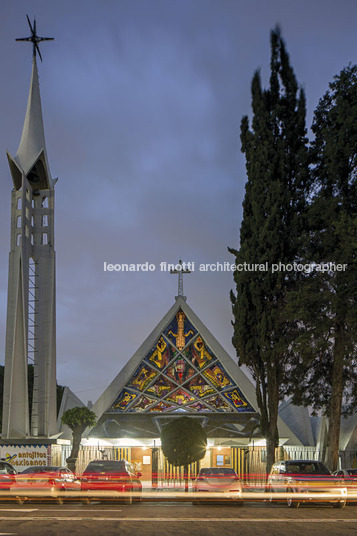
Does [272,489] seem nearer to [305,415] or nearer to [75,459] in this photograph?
[75,459]

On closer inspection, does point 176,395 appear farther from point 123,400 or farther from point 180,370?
point 123,400

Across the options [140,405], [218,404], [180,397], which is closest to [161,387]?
[180,397]

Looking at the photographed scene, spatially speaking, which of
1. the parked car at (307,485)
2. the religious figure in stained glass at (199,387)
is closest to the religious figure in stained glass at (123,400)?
the religious figure in stained glass at (199,387)

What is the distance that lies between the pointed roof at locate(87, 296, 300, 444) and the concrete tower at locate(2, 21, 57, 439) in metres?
4.04

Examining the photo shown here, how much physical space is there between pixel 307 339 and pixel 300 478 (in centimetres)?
572

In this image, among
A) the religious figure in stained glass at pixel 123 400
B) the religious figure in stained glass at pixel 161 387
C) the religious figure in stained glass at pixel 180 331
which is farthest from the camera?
the religious figure in stained glass at pixel 180 331

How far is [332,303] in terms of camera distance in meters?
20.1

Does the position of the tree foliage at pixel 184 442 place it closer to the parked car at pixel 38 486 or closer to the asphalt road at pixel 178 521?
the parked car at pixel 38 486

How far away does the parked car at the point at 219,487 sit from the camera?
15688mm

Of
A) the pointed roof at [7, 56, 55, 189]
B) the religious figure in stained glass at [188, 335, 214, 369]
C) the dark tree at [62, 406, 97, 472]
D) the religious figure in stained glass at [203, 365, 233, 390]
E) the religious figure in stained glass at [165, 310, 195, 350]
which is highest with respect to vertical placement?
the pointed roof at [7, 56, 55, 189]

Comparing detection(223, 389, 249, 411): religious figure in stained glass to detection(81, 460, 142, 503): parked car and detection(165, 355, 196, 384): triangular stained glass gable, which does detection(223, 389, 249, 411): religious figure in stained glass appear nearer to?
detection(165, 355, 196, 384): triangular stained glass gable

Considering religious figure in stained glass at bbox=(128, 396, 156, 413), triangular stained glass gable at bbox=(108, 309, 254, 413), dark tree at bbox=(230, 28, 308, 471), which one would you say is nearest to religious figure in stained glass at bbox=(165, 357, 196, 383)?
triangular stained glass gable at bbox=(108, 309, 254, 413)

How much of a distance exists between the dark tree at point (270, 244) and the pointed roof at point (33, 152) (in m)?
13.8

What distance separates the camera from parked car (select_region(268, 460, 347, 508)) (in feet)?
48.1
